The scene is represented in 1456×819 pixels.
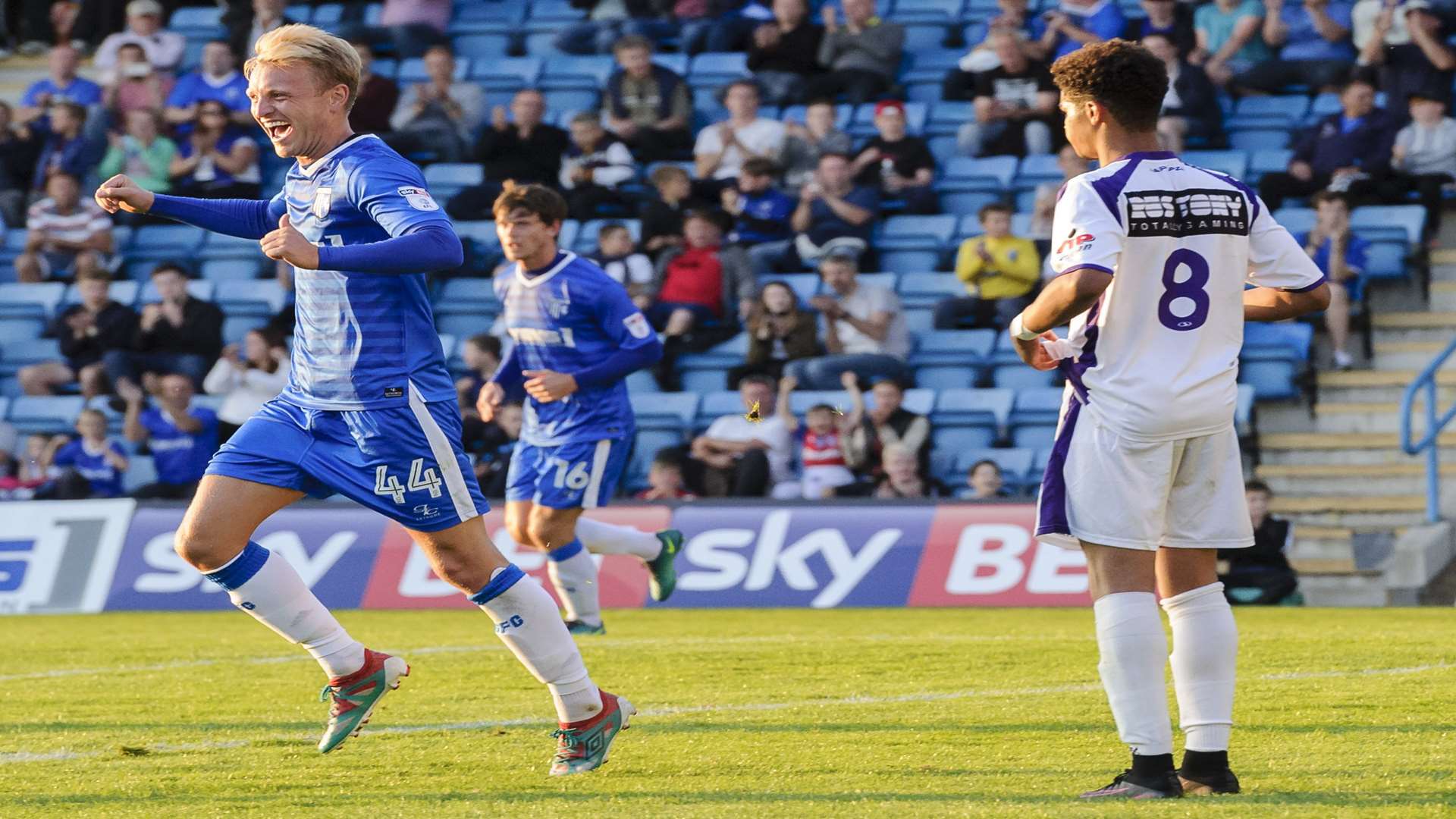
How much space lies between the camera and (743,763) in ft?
17.2

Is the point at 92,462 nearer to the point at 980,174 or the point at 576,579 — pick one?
the point at 576,579

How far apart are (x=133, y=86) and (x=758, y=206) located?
243 inches

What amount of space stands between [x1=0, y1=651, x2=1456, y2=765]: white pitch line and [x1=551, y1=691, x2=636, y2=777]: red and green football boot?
3.30 ft

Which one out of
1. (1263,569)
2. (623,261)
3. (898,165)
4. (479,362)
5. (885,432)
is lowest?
(1263,569)

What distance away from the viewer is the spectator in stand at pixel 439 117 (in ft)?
55.1

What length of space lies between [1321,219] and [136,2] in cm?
1105

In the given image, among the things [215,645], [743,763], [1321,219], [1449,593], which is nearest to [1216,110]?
[1321,219]

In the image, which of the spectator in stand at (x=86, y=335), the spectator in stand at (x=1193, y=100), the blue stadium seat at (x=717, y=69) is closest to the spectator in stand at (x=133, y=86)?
the spectator in stand at (x=86, y=335)

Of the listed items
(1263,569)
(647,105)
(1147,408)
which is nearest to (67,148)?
(647,105)

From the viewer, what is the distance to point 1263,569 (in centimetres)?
1186

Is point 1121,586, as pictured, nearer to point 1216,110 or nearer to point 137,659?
point 137,659

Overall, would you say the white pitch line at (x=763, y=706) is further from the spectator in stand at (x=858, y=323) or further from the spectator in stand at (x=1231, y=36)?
the spectator in stand at (x=1231, y=36)

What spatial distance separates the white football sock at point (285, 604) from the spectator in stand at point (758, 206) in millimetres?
9843

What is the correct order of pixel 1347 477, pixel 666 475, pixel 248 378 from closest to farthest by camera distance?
1. pixel 666 475
2. pixel 1347 477
3. pixel 248 378
